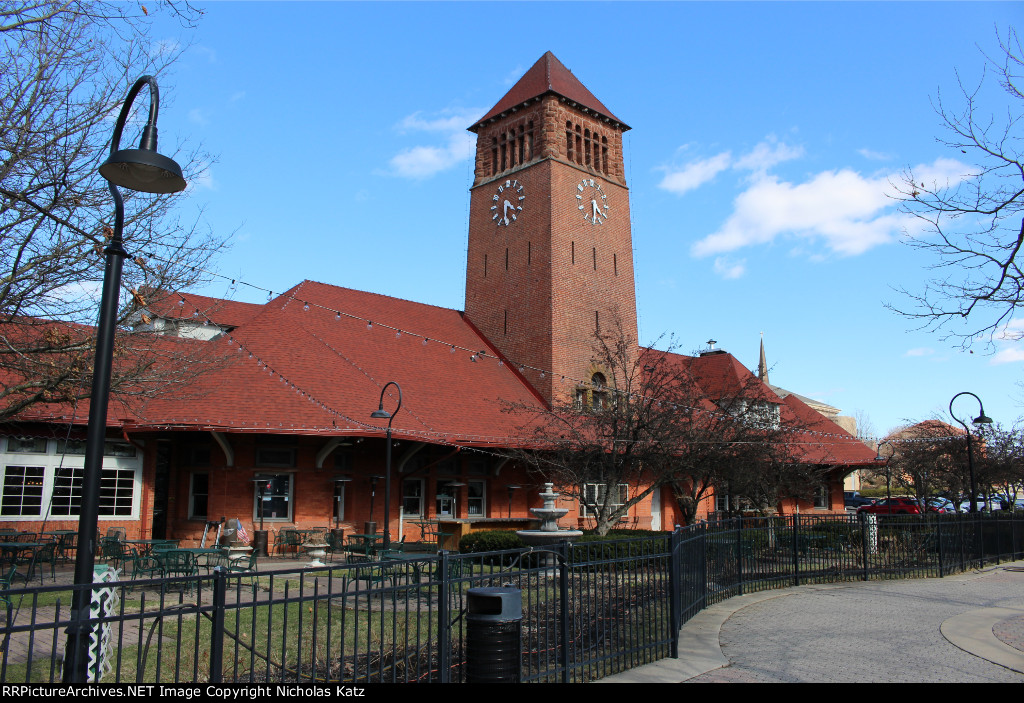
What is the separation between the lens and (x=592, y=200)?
103ft

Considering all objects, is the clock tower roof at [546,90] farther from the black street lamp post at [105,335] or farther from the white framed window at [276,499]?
the black street lamp post at [105,335]

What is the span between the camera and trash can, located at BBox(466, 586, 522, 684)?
5812mm

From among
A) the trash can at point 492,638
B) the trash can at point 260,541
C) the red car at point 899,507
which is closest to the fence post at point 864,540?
the trash can at point 492,638

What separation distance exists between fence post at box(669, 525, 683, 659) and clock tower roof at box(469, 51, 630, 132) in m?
25.0

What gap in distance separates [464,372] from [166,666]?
20.5m

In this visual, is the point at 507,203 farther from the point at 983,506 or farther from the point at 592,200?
the point at 983,506

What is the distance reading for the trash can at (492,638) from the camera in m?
5.81

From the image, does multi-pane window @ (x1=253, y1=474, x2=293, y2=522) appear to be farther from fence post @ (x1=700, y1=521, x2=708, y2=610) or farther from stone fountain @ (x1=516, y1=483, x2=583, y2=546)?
fence post @ (x1=700, y1=521, x2=708, y2=610)

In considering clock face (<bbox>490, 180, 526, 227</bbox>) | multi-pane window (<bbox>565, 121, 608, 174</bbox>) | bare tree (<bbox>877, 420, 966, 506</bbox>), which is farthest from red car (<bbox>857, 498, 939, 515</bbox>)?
clock face (<bbox>490, 180, 526, 227</bbox>)

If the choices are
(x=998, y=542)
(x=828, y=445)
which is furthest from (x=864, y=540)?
(x=828, y=445)

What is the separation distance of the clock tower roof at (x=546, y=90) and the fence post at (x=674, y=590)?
25.0 metres

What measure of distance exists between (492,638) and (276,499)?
1600cm
